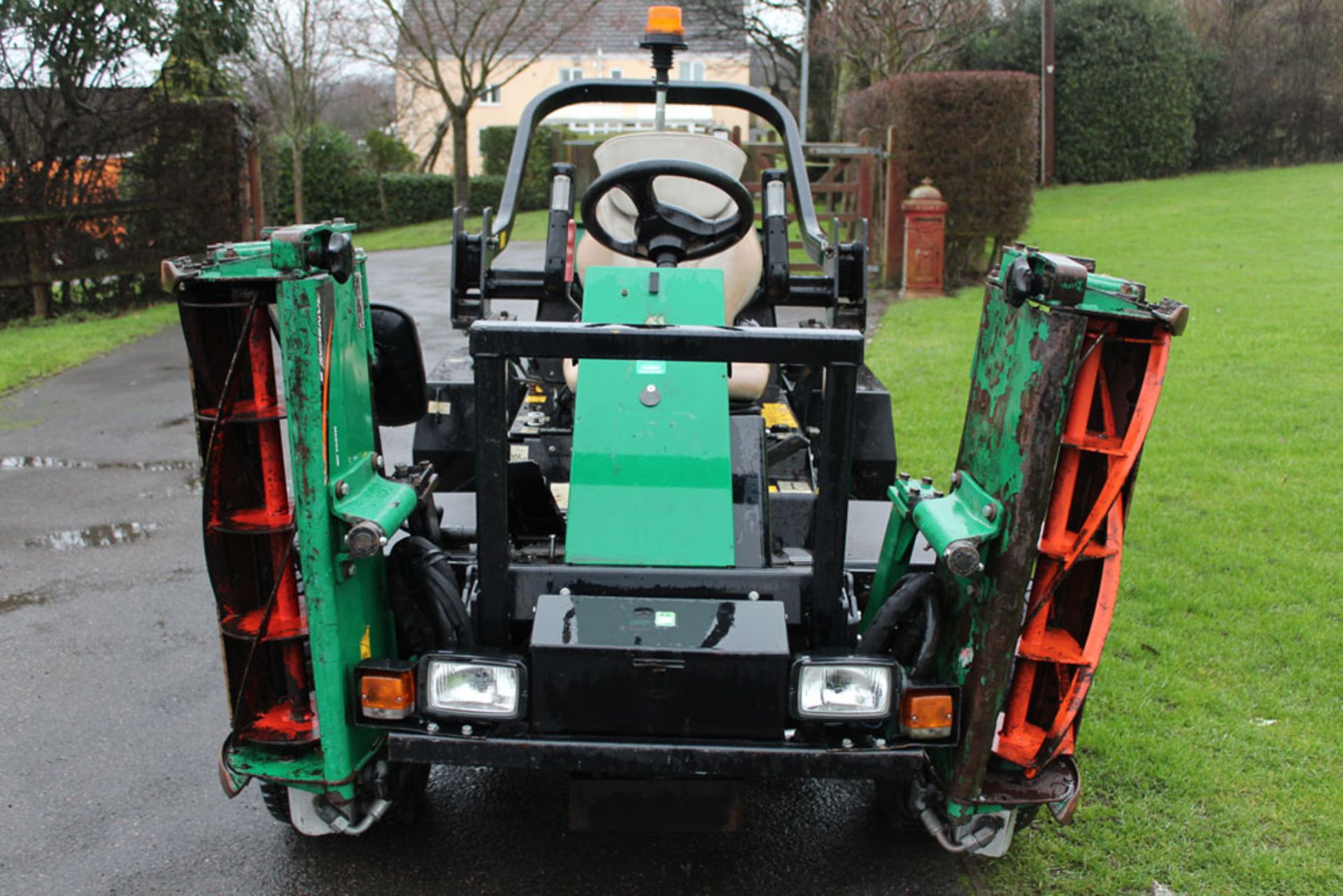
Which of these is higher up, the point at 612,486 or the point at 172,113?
the point at 172,113

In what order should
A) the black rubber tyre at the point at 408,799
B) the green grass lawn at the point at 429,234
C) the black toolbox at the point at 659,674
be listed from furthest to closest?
the green grass lawn at the point at 429,234 < the black rubber tyre at the point at 408,799 < the black toolbox at the point at 659,674

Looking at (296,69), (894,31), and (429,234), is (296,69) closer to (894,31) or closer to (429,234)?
(429,234)

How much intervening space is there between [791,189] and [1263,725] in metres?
2.79

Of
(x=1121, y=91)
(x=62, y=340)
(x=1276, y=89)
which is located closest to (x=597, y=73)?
(x=1121, y=91)

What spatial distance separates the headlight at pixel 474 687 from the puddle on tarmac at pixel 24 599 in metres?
3.30

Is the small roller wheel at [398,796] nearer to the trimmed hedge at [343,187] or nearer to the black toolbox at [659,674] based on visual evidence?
the black toolbox at [659,674]

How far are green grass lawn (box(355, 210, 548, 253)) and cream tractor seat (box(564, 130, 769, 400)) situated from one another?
55.4 feet

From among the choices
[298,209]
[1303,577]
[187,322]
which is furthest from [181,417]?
[298,209]

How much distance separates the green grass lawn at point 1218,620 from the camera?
346 centimetres

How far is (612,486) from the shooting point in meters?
3.20

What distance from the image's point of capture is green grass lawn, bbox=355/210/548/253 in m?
22.5

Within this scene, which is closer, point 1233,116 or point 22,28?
point 22,28

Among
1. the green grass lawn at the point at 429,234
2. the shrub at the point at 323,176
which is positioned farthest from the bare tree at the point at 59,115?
the shrub at the point at 323,176

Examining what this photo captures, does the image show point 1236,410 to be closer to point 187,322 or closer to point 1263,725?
point 1263,725
